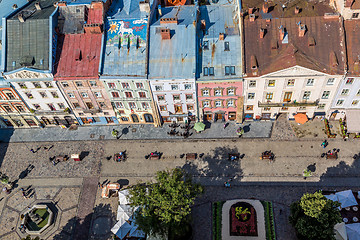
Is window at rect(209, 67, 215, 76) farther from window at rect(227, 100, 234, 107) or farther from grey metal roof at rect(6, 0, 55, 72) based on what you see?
grey metal roof at rect(6, 0, 55, 72)

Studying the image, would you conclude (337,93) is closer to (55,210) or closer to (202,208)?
(202,208)

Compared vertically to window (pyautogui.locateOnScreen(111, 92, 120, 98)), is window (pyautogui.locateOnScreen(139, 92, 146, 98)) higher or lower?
higher

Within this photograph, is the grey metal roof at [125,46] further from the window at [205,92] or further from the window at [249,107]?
the window at [249,107]

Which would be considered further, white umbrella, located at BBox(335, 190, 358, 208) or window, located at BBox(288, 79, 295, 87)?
window, located at BBox(288, 79, 295, 87)

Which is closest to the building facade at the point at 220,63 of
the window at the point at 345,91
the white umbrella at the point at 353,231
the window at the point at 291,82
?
the window at the point at 291,82

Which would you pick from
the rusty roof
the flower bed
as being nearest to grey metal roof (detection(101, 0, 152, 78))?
the rusty roof

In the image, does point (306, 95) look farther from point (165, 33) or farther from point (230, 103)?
point (165, 33)

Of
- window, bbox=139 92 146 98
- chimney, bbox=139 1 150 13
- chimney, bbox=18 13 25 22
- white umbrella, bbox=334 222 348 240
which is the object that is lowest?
white umbrella, bbox=334 222 348 240
